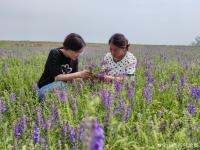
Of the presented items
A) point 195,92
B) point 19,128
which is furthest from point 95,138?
point 195,92

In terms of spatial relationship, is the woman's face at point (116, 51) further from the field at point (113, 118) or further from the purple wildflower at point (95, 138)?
the purple wildflower at point (95, 138)

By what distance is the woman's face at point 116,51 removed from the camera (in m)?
5.49

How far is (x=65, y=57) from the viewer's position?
5555 mm

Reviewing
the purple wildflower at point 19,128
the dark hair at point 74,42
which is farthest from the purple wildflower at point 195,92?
the purple wildflower at point 19,128

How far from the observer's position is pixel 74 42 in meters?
5.04

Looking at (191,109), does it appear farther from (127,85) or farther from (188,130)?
(127,85)

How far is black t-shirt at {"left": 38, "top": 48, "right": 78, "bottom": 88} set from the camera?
211 inches

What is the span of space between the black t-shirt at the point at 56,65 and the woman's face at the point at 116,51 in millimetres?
582

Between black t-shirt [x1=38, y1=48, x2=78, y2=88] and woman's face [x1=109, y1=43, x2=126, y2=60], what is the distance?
0.58 meters

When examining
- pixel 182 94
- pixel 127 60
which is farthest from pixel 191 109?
pixel 127 60

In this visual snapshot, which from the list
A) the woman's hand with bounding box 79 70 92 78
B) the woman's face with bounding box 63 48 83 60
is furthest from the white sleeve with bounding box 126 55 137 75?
the woman's face with bounding box 63 48 83 60

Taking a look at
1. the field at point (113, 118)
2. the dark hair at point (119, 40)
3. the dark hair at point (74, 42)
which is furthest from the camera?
the dark hair at point (119, 40)

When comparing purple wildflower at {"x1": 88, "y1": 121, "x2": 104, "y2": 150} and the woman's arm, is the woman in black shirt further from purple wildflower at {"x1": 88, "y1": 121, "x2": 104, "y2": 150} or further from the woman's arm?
purple wildflower at {"x1": 88, "y1": 121, "x2": 104, "y2": 150}

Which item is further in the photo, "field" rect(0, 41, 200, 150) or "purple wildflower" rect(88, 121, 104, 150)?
"field" rect(0, 41, 200, 150)
